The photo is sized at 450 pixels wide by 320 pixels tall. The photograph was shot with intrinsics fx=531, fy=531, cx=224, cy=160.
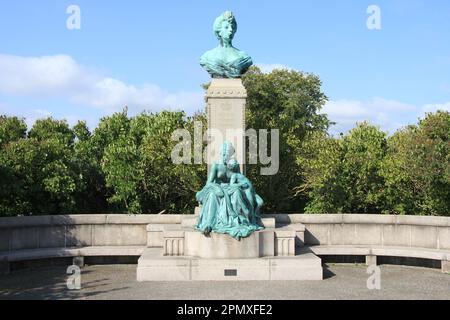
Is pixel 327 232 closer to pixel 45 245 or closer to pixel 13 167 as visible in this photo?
pixel 45 245

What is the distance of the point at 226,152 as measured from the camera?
13.9m

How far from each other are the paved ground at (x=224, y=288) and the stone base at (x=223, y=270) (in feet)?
0.86

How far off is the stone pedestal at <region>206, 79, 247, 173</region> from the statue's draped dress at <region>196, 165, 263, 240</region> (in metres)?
1.92

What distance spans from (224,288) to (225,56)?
676 cm

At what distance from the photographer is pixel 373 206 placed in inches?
797

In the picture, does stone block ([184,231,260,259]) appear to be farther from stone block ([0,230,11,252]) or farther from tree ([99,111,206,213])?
tree ([99,111,206,213])

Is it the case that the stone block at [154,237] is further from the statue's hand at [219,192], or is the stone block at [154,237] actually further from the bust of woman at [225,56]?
the bust of woman at [225,56]

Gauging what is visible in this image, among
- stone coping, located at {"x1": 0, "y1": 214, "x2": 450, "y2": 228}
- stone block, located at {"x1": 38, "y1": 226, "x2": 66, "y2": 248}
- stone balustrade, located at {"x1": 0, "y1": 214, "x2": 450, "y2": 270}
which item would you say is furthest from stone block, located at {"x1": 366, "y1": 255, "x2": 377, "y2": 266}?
stone block, located at {"x1": 38, "y1": 226, "x2": 66, "y2": 248}

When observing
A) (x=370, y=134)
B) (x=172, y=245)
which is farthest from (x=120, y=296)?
(x=370, y=134)

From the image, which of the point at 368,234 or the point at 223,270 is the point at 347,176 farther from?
the point at 223,270

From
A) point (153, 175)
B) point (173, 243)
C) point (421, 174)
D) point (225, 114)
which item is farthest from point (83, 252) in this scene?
point (421, 174)

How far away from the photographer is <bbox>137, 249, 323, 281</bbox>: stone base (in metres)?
12.0

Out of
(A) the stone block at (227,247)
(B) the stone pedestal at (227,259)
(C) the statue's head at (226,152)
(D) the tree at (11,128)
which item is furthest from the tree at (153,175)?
(A) the stone block at (227,247)

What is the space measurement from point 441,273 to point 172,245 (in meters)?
6.88
